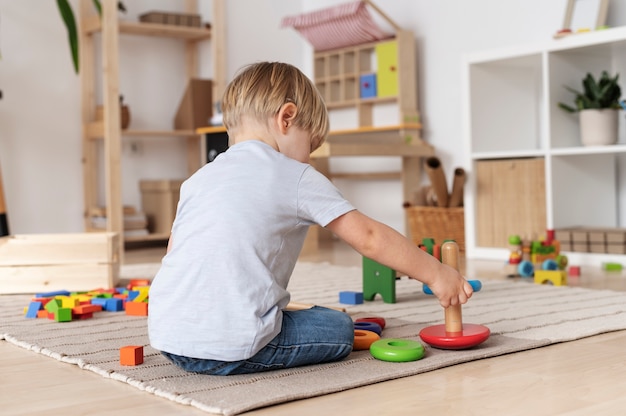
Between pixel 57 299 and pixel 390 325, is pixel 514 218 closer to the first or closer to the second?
pixel 390 325

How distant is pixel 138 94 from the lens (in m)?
4.27

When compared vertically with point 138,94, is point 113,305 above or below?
below

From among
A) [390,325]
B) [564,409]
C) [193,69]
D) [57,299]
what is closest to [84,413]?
[564,409]

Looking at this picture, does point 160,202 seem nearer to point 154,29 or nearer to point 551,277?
point 154,29

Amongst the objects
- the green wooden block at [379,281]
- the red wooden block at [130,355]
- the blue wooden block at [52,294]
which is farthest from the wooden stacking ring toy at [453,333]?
the blue wooden block at [52,294]

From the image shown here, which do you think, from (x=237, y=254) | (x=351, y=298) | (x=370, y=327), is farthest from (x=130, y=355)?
(x=351, y=298)

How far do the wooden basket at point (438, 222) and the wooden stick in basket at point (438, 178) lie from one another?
1.7 inches

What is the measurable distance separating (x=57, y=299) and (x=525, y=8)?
7.73ft

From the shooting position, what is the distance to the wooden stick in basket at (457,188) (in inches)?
128

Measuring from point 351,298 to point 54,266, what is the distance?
896 mm

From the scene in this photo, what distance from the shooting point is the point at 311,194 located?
1.25 m

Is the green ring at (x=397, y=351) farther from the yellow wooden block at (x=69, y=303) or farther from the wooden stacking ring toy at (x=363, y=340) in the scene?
the yellow wooden block at (x=69, y=303)

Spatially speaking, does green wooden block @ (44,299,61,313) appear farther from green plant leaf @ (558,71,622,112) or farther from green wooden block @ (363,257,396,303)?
green plant leaf @ (558,71,622,112)

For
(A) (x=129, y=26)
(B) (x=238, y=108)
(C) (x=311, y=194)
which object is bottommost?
(C) (x=311, y=194)
